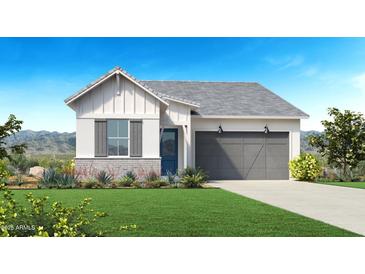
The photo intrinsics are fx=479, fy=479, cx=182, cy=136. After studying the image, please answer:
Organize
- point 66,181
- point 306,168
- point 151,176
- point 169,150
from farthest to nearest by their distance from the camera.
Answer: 1. point 169,150
2. point 306,168
3. point 151,176
4. point 66,181

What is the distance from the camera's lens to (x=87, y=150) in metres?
17.7

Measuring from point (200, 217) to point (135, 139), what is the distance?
30.3 feet

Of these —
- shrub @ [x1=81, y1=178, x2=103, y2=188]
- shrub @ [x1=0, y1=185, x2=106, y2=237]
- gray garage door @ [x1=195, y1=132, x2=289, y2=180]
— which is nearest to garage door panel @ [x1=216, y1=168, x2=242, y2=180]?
gray garage door @ [x1=195, y1=132, x2=289, y2=180]

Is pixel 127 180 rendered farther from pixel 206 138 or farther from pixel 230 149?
pixel 230 149

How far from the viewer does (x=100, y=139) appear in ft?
58.0

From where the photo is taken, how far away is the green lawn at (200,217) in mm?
7446

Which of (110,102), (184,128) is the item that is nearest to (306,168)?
(184,128)

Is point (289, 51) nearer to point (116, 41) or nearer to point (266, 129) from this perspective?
point (266, 129)

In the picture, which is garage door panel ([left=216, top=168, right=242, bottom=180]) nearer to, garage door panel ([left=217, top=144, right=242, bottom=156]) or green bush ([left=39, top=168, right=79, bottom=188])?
garage door panel ([left=217, top=144, right=242, bottom=156])

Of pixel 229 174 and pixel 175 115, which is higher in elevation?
pixel 175 115
